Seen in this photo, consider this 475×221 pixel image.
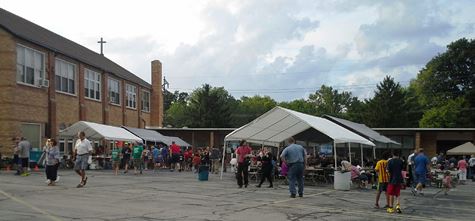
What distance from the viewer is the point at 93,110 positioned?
40.7 metres


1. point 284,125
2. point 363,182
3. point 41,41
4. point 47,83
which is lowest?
point 363,182

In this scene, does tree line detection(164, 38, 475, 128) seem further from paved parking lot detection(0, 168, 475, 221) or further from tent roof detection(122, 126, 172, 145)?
paved parking lot detection(0, 168, 475, 221)

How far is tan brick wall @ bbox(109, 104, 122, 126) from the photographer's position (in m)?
44.4

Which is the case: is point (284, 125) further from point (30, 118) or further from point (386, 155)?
point (30, 118)

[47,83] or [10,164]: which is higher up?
[47,83]

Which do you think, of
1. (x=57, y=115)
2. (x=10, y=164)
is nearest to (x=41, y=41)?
(x=57, y=115)

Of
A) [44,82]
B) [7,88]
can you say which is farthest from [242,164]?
[44,82]

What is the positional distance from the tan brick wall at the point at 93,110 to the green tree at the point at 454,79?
3935 centimetres

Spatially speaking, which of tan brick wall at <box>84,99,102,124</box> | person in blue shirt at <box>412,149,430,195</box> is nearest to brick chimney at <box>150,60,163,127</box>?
tan brick wall at <box>84,99,102,124</box>

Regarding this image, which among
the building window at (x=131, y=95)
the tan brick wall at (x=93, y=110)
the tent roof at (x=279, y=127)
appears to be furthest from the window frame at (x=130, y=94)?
the tent roof at (x=279, y=127)

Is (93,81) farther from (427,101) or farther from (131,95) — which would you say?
(427,101)

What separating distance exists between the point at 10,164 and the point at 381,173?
1981 cm

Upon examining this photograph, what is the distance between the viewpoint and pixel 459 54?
64.6m

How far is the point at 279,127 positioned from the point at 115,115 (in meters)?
23.5
